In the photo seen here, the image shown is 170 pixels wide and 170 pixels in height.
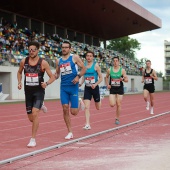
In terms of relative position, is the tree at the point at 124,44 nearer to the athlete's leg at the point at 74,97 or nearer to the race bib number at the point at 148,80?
the race bib number at the point at 148,80

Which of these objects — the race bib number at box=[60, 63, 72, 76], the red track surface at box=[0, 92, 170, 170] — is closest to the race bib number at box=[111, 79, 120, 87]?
the red track surface at box=[0, 92, 170, 170]

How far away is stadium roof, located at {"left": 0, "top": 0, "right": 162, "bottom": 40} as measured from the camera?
3575cm

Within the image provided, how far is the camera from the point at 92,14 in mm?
40594

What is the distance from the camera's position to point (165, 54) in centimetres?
14612

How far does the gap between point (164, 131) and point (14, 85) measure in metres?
20.7

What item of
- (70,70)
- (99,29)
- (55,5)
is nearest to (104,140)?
(70,70)

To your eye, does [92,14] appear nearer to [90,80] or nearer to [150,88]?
[150,88]

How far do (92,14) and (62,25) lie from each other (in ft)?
22.6

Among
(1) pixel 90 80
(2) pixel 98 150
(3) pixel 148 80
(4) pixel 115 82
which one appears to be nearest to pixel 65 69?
(1) pixel 90 80

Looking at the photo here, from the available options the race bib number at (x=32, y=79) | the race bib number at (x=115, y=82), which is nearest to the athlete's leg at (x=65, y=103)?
the race bib number at (x=32, y=79)

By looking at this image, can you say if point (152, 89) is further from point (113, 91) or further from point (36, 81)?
point (36, 81)

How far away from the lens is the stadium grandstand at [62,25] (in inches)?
1152

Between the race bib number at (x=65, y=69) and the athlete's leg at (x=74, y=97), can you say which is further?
the athlete's leg at (x=74, y=97)

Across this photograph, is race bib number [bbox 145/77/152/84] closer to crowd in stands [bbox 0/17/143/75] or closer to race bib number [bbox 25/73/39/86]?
race bib number [bbox 25/73/39/86]
